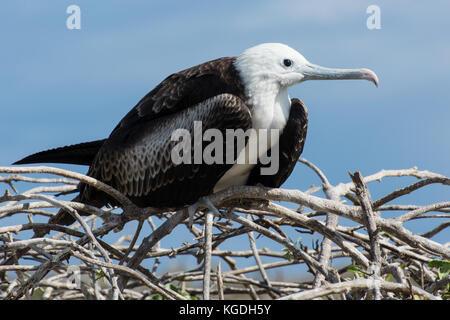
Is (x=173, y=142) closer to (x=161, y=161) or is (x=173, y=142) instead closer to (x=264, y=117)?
(x=161, y=161)

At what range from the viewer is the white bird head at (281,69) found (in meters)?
4.89

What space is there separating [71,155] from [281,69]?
71.2 inches

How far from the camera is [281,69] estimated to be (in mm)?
4949

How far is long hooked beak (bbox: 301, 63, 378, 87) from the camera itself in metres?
4.93

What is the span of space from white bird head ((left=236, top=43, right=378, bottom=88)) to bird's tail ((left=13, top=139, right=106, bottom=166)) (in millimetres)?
1415

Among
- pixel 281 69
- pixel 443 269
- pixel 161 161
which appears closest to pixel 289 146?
pixel 281 69

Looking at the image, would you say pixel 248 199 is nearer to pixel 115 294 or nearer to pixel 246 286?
pixel 246 286

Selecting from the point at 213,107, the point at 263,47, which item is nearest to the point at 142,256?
the point at 213,107

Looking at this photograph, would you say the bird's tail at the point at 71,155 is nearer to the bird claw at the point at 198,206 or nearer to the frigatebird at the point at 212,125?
the frigatebird at the point at 212,125

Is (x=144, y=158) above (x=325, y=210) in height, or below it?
above

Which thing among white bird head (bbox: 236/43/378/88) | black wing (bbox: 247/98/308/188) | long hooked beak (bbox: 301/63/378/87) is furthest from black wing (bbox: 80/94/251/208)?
long hooked beak (bbox: 301/63/378/87)
